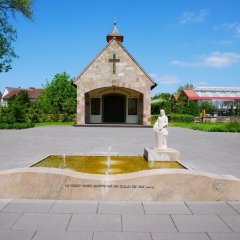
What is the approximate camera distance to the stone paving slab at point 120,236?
4.30m

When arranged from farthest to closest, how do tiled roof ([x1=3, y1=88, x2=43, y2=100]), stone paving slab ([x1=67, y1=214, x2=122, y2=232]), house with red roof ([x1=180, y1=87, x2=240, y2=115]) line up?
tiled roof ([x1=3, y1=88, x2=43, y2=100])
house with red roof ([x1=180, y1=87, x2=240, y2=115])
stone paving slab ([x1=67, y1=214, x2=122, y2=232])

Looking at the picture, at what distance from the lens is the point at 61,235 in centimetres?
436

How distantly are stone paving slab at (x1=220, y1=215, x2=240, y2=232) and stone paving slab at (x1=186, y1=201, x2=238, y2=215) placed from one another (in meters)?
0.23

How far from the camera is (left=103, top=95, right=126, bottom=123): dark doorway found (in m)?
30.1

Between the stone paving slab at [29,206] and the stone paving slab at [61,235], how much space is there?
0.96 meters

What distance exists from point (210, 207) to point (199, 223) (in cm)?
90

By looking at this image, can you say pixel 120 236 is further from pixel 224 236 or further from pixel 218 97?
pixel 218 97

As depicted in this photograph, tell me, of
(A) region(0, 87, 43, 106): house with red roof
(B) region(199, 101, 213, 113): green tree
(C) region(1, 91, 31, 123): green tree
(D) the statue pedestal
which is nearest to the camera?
(D) the statue pedestal

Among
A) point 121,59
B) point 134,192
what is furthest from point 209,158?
point 121,59

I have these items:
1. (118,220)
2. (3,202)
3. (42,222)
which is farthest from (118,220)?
(3,202)

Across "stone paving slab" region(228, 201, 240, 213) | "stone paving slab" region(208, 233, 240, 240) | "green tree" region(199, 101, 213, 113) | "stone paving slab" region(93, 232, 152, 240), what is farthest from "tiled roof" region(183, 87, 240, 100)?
"stone paving slab" region(93, 232, 152, 240)

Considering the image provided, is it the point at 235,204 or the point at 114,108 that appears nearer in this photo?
the point at 235,204

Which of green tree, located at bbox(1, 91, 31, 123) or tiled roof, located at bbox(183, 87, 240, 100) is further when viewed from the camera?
tiled roof, located at bbox(183, 87, 240, 100)

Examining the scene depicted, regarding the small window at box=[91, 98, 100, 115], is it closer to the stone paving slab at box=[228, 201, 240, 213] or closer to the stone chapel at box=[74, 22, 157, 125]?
the stone chapel at box=[74, 22, 157, 125]
